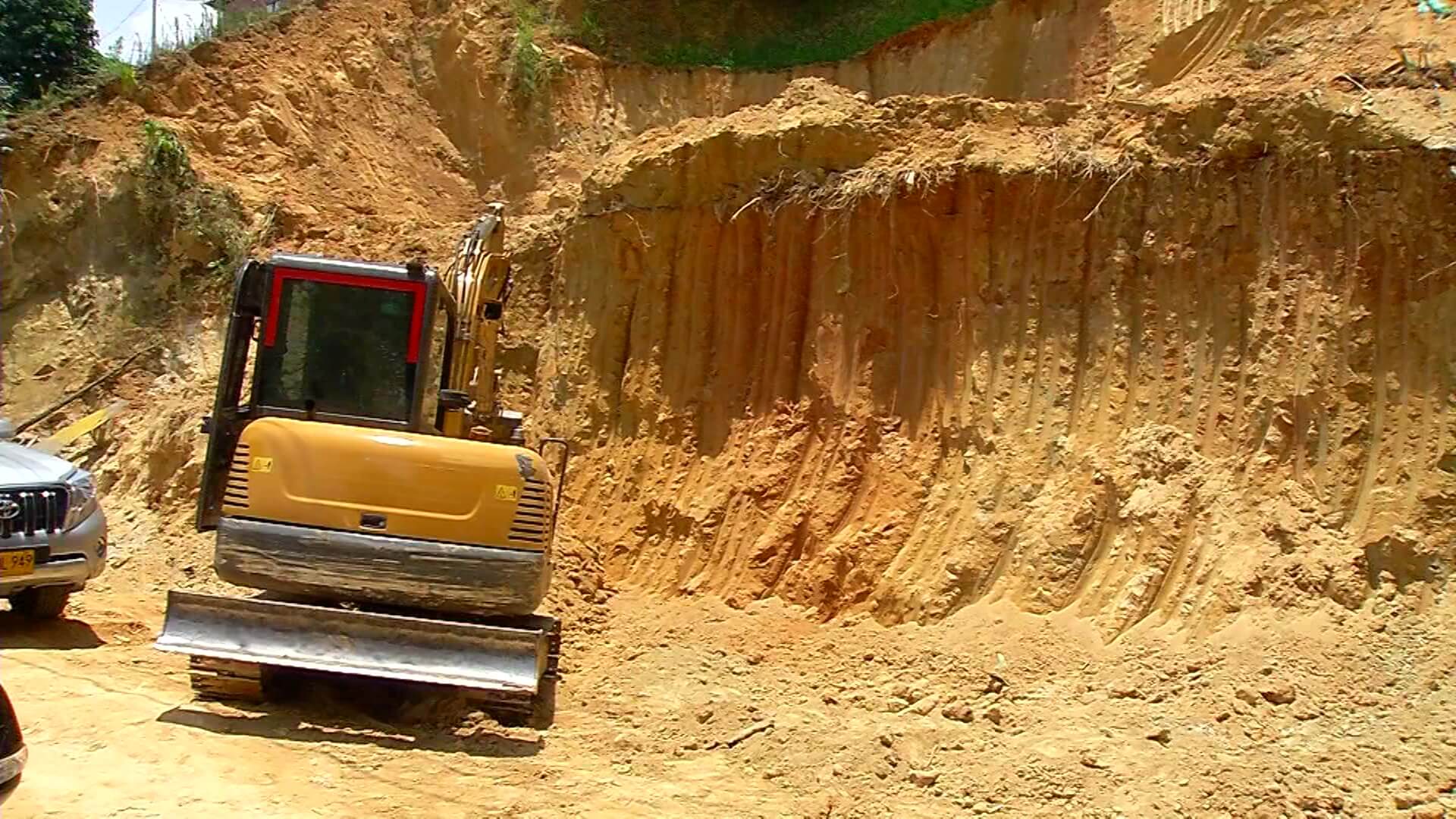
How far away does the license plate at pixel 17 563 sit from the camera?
8.20 m

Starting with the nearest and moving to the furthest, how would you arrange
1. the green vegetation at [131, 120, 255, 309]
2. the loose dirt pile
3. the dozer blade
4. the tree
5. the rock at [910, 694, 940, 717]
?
the loose dirt pile
the dozer blade
the rock at [910, 694, 940, 717]
the green vegetation at [131, 120, 255, 309]
the tree

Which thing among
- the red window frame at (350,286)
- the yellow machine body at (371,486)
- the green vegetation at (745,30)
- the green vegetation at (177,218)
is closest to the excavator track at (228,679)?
the yellow machine body at (371,486)

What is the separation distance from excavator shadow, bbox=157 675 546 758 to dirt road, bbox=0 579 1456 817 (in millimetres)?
18

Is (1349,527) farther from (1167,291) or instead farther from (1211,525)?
(1167,291)

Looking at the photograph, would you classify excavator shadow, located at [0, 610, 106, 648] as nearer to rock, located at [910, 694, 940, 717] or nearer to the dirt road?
the dirt road

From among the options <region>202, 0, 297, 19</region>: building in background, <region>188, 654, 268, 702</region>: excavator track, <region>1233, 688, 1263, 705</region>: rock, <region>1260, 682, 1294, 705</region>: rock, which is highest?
<region>202, 0, 297, 19</region>: building in background

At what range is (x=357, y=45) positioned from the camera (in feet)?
58.3

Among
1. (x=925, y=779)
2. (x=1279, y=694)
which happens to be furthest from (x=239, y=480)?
(x=1279, y=694)

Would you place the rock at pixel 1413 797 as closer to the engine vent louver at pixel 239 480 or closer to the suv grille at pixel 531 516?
the suv grille at pixel 531 516

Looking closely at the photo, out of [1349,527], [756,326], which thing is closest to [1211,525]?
[1349,527]

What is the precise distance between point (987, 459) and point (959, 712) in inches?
96.0

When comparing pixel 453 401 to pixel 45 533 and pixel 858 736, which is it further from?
pixel 858 736

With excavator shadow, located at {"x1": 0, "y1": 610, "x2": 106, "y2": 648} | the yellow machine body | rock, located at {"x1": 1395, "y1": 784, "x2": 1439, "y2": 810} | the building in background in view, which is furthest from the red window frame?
the building in background

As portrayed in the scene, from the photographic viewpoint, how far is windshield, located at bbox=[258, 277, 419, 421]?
7613mm
